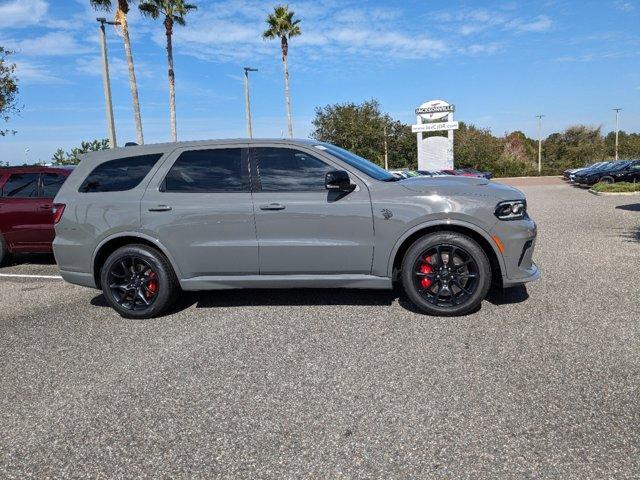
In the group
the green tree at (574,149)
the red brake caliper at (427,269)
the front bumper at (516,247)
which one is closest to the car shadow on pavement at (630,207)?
the front bumper at (516,247)

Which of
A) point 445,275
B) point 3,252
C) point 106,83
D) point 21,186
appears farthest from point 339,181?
point 106,83

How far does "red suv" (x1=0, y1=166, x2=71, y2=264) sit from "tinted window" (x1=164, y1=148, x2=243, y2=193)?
4.16 m

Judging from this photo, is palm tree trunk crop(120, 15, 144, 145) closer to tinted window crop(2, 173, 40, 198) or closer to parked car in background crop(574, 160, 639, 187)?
tinted window crop(2, 173, 40, 198)

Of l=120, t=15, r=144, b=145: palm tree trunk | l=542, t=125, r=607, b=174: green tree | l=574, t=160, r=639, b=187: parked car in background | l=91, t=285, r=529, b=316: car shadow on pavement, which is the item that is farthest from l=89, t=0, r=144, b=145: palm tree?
l=542, t=125, r=607, b=174: green tree

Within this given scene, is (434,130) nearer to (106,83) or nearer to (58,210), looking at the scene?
(106,83)

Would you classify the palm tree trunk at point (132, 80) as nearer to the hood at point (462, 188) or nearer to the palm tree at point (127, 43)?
the palm tree at point (127, 43)

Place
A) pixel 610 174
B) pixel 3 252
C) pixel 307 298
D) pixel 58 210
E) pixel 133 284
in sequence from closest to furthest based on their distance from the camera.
A: pixel 133 284 → pixel 58 210 → pixel 307 298 → pixel 3 252 → pixel 610 174

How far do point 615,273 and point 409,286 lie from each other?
3.17 meters

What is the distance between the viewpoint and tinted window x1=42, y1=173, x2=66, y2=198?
8102 mm

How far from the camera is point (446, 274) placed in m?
4.58

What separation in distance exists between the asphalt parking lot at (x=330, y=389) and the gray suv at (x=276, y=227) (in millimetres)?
403

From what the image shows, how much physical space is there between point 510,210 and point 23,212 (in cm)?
762

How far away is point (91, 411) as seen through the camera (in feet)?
10.3

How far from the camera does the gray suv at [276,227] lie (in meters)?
4.53
